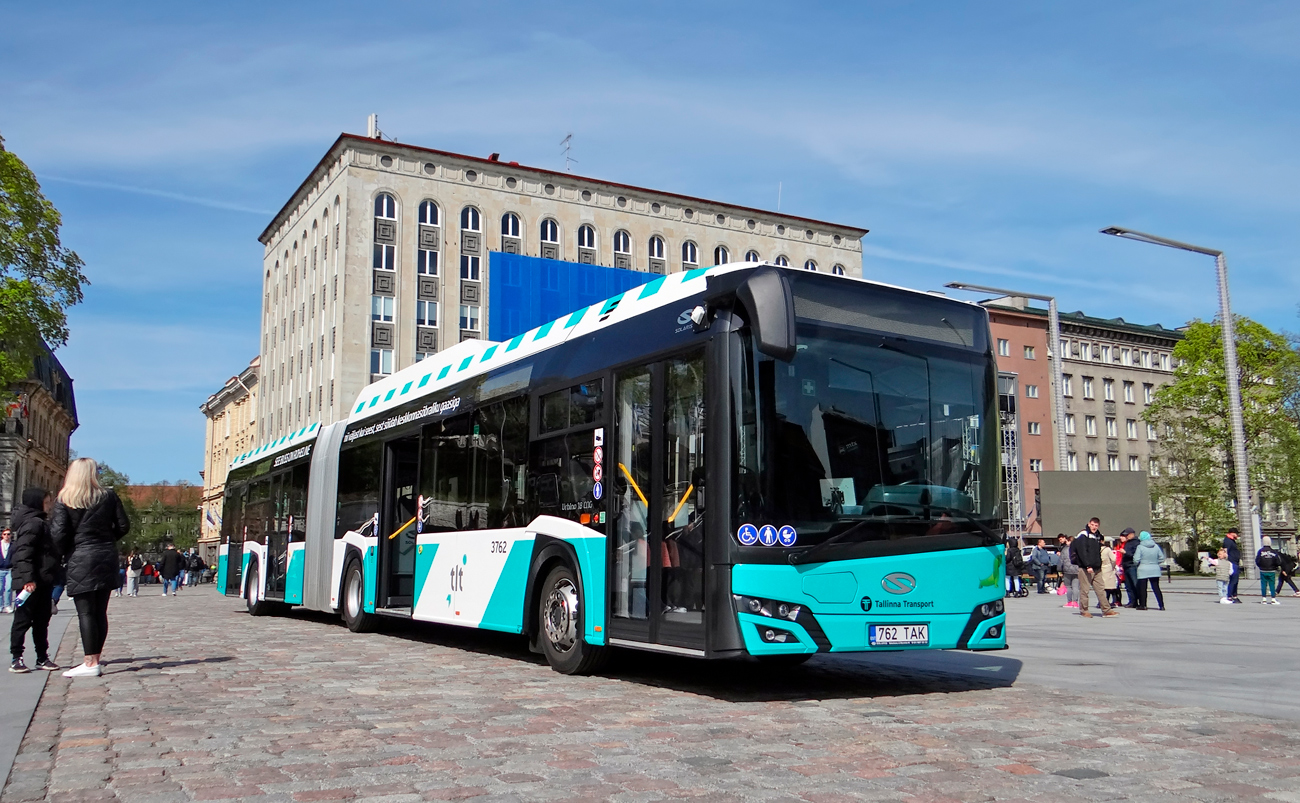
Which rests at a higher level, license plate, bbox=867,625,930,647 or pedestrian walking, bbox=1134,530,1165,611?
pedestrian walking, bbox=1134,530,1165,611

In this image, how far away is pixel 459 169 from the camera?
68.8 m

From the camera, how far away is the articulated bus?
27.2ft

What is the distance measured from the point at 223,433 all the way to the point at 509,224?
156ft

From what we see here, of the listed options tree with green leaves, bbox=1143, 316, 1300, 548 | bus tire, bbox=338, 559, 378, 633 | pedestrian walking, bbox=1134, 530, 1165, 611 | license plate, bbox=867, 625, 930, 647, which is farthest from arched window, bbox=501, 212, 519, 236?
license plate, bbox=867, 625, 930, 647

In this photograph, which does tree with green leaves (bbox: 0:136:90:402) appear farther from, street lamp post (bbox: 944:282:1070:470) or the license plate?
the license plate

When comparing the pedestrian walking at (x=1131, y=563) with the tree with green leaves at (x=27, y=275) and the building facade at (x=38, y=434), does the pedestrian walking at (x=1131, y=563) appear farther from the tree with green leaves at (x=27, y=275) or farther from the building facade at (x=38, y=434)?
the building facade at (x=38, y=434)

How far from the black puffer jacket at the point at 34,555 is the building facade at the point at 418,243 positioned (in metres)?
52.8

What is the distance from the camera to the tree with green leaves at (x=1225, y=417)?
5522cm

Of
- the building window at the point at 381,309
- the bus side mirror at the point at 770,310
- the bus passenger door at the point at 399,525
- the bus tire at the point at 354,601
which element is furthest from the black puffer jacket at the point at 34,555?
the building window at the point at 381,309

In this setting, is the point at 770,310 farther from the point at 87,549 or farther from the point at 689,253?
the point at 689,253

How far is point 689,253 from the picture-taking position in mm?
75625

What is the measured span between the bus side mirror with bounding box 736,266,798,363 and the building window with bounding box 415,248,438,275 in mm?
59664

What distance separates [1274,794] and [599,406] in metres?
5.95

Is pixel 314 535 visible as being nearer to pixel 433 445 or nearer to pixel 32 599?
pixel 433 445
